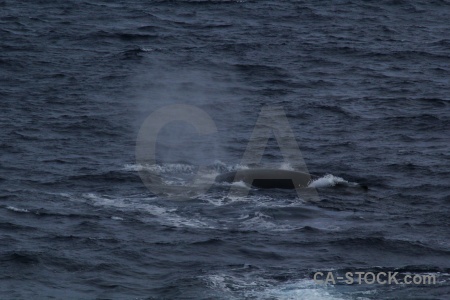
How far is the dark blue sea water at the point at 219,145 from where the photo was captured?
41.2 meters

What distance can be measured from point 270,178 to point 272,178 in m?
0.10

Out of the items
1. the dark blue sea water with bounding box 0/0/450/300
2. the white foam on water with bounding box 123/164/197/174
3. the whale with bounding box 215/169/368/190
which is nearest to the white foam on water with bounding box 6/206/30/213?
the dark blue sea water with bounding box 0/0/450/300

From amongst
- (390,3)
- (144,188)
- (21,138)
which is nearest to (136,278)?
(144,188)

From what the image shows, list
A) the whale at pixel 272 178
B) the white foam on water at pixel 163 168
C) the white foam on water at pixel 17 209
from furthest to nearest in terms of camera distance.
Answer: the white foam on water at pixel 163 168 < the whale at pixel 272 178 < the white foam on water at pixel 17 209

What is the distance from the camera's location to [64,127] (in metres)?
62.5

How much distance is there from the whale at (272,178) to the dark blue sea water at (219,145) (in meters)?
0.83

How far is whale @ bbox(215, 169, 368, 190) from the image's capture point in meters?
51.7

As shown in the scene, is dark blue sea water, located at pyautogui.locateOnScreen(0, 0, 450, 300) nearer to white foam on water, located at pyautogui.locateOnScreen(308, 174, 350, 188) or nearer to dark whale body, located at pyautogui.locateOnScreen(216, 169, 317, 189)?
white foam on water, located at pyautogui.locateOnScreen(308, 174, 350, 188)

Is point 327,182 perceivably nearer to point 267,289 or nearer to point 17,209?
point 267,289

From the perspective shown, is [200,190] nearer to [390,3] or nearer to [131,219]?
[131,219]

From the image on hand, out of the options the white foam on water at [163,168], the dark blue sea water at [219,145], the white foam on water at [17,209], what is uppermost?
the dark blue sea water at [219,145]

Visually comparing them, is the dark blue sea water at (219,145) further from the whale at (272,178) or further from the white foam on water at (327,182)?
the whale at (272,178)

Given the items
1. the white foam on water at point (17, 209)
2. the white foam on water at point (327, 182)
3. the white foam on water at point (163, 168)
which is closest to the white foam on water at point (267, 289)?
the white foam on water at point (17, 209)

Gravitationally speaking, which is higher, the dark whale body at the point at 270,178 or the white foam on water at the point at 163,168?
the dark whale body at the point at 270,178
